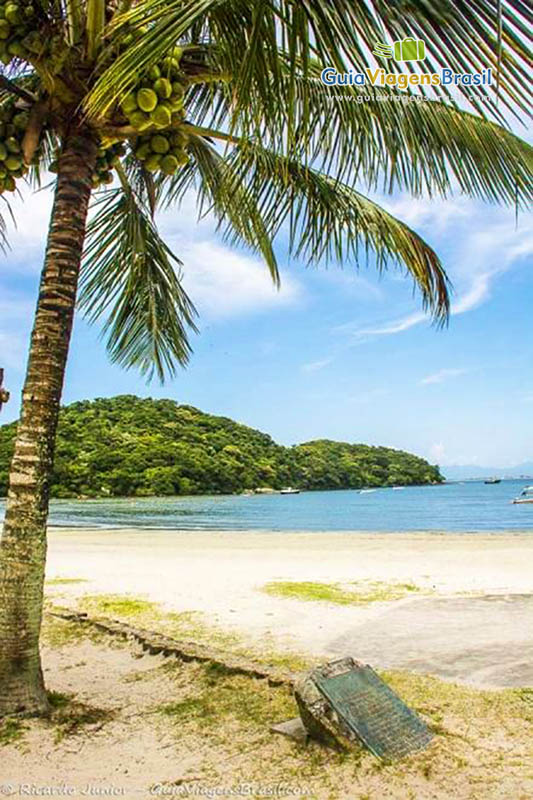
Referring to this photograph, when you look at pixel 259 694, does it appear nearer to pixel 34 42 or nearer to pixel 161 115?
pixel 161 115

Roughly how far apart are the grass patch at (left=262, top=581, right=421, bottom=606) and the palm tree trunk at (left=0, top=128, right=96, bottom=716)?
5002 mm

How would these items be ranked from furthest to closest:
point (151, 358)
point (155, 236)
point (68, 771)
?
point (151, 358)
point (155, 236)
point (68, 771)

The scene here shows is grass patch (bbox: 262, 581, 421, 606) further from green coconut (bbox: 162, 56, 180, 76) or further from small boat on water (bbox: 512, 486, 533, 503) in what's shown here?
small boat on water (bbox: 512, 486, 533, 503)

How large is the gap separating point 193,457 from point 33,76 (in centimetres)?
6650

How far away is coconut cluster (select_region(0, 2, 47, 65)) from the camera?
3.28 m

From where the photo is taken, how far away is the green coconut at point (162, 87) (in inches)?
127

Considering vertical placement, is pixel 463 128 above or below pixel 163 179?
below

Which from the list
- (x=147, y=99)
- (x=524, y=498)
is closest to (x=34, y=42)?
(x=147, y=99)

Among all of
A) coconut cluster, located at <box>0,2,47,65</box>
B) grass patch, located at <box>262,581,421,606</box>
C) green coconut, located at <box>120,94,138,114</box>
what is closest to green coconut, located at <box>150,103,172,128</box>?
green coconut, located at <box>120,94,138,114</box>

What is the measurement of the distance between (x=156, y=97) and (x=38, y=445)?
2.02 metres

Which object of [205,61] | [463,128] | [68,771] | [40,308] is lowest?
[68,771]

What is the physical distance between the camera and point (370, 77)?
2.59m

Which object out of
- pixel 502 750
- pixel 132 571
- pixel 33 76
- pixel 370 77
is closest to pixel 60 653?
pixel 502 750

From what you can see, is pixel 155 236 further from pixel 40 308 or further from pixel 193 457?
pixel 193 457
